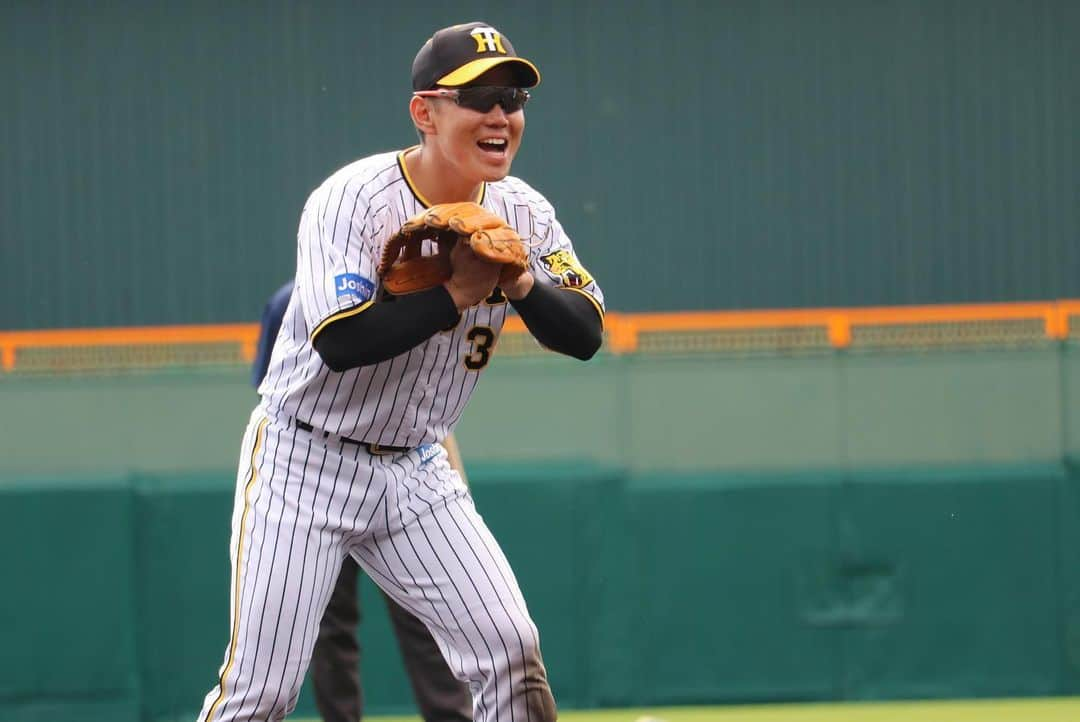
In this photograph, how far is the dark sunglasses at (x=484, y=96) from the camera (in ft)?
9.66

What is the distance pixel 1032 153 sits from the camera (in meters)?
8.72

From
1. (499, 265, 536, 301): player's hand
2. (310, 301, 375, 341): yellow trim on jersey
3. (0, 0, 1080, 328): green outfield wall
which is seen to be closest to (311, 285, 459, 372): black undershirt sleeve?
(310, 301, 375, 341): yellow trim on jersey

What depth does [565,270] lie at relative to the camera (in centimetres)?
315

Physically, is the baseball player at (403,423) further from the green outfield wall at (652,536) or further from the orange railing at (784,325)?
the orange railing at (784,325)

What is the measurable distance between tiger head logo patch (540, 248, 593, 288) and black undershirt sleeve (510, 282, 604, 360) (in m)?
0.06

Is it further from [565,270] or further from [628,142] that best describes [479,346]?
[628,142]

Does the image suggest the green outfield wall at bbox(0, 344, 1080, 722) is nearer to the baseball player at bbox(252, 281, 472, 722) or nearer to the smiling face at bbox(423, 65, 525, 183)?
the baseball player at bbox(252, 281, 472, 722)

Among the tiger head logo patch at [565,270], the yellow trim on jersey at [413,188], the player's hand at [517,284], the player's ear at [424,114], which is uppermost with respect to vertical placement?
the player's ear at [424,114]

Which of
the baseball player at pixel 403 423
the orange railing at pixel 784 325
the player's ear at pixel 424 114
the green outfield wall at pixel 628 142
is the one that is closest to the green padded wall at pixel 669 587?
the orange railing at pixel 784 325

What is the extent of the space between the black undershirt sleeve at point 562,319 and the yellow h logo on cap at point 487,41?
0.46 m

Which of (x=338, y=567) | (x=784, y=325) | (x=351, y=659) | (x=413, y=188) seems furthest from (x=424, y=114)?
(x=784, y=325)

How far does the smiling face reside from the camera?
9.70 ft

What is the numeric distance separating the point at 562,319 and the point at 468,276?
25 cm

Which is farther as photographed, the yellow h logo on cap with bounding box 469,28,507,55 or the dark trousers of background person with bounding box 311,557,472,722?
the dark trousers of background person with bounding box 311,557,472,722
